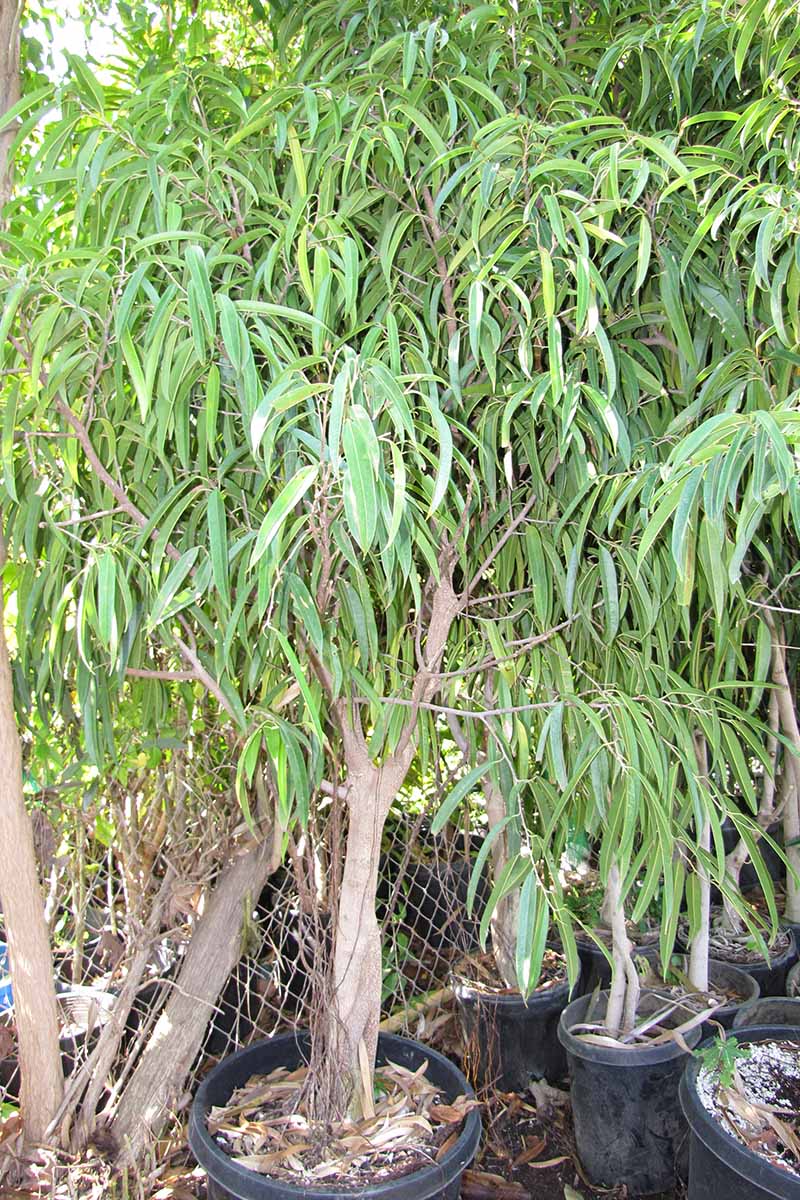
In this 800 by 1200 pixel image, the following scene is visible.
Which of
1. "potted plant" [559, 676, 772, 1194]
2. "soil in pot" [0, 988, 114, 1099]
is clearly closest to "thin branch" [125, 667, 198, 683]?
"potted plant" [559, 676, 772, 1194]

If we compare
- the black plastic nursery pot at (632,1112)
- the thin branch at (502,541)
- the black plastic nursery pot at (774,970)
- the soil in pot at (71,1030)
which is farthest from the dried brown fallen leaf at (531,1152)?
the thin branch at (502,541)

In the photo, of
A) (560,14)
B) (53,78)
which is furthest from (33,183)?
(560,14)

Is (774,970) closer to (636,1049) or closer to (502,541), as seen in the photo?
(636,1049)

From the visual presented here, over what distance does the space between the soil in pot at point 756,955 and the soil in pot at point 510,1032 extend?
356 mm

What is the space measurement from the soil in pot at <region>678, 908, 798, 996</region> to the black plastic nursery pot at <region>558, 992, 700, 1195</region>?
1.31 feet

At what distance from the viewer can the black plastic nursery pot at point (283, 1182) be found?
1.25m

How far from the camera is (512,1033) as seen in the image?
6.13 ft

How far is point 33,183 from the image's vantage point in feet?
3.70

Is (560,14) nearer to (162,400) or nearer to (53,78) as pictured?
(53,78)

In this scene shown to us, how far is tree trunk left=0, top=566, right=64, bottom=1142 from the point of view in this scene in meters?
1.43

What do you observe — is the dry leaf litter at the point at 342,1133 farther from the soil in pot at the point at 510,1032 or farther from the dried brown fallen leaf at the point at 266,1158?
the soil in pot at the point at 510,1032

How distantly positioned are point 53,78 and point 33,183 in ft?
2.25

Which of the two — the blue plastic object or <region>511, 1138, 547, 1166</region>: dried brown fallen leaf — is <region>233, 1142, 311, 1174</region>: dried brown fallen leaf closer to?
<region>511, 1138, 547, 1166</region>: dried brown fallen leaf

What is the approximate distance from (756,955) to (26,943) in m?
1.50
